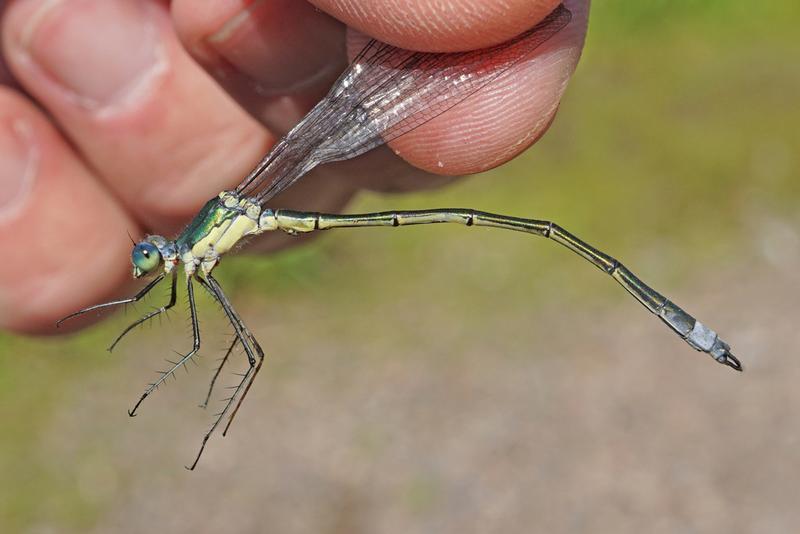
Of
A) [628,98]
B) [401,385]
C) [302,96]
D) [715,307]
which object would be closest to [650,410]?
[715,307]

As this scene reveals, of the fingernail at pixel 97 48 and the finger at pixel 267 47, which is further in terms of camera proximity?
the fingernail at pixel 97 48

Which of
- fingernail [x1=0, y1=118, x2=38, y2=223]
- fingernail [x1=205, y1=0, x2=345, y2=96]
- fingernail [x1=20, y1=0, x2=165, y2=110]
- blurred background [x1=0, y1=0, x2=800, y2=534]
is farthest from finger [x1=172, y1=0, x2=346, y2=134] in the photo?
blurred background [x1=0, y1=0, x2=800, y2=534]

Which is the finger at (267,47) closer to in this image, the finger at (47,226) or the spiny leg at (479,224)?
the spiny leg at (479,224)

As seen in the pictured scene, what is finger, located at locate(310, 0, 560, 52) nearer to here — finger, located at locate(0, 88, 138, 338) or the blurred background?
finger, located at locate(0, 88, 138, 338)

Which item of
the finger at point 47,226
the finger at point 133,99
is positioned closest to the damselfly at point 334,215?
the finger at point 133,99

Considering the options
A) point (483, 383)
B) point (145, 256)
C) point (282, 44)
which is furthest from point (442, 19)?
point (483, 383)

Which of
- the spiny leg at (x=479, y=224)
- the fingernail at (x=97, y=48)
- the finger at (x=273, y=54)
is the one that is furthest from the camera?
the fingernail at (x=97, y=48)

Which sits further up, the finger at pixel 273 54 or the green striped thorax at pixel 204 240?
the finger at pixel 273 54

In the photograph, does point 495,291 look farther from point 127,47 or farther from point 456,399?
point 127,47
